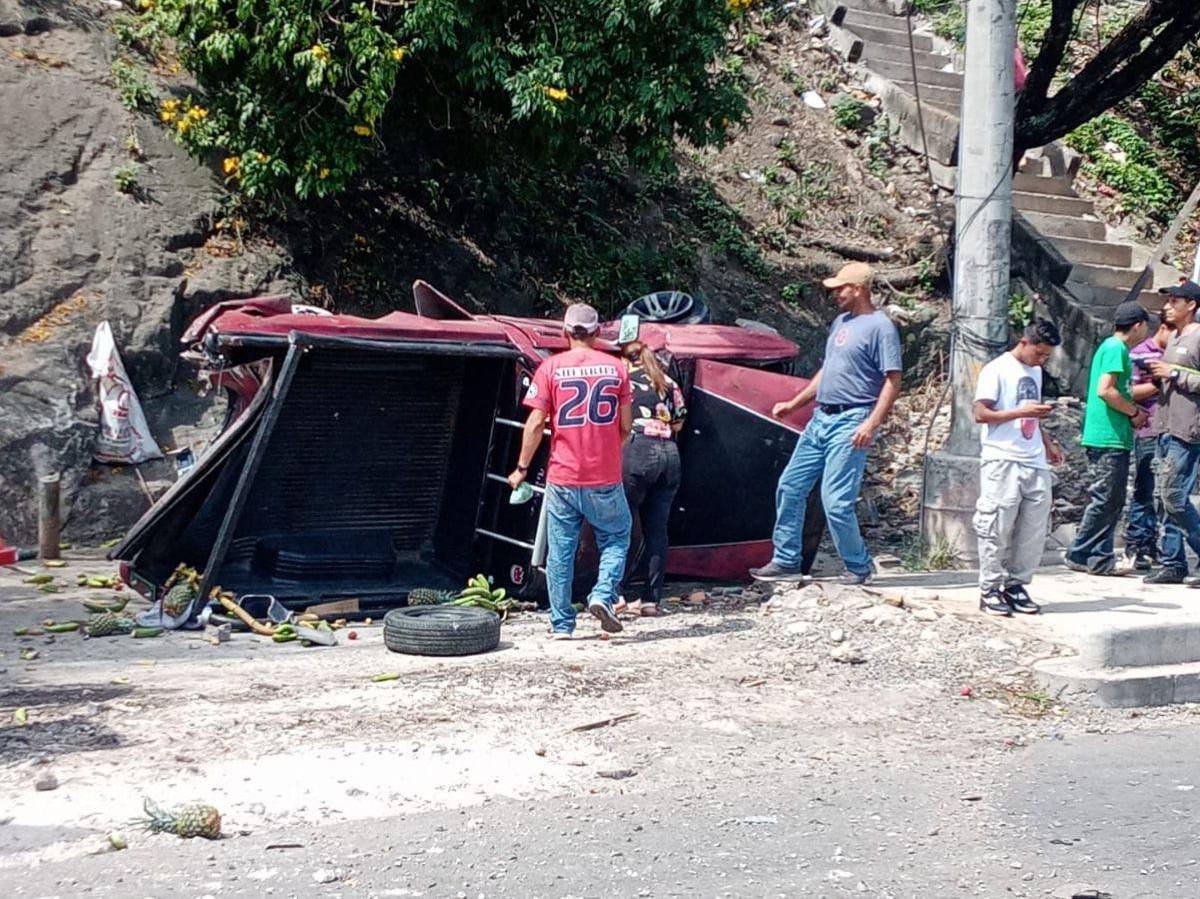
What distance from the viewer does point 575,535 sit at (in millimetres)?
7664

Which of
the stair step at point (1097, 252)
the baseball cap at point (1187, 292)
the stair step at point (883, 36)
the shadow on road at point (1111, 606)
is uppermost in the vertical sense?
the stair step at point (883, 36)

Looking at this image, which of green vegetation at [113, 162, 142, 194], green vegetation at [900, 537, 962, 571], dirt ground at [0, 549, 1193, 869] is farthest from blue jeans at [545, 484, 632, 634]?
green vegetation at [113, 162, 142, 194]

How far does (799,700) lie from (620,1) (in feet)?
20.0

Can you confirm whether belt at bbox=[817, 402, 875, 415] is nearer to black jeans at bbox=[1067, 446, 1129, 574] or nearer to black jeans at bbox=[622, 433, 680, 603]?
black jeans at bbox=[622, 433, 680, 603]

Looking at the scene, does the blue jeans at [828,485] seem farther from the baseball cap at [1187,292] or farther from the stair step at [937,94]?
the stair step at [937,94]

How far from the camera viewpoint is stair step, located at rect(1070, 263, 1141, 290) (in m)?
15.1

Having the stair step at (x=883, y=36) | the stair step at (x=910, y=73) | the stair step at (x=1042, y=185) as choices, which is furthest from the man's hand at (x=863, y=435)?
the stair step at (x=883, y=36)

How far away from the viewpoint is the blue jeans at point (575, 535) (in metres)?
7.59

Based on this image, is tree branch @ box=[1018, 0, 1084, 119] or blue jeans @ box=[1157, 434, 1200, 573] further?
tree branch @ box=[1018, 0, 1084, 119]

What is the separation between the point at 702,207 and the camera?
15.4m

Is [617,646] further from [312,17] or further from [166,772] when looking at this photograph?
[312,17]

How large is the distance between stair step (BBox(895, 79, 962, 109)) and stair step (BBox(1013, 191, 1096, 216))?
186cm

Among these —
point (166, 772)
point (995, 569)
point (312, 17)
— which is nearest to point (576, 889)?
point (166, 772)

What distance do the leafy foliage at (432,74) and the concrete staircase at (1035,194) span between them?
15.6ft
